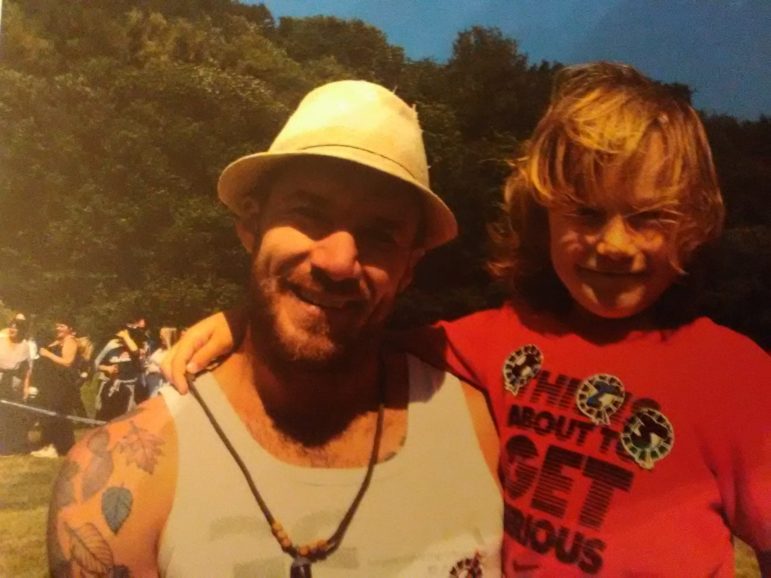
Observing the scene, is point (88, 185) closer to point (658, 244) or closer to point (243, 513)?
point (243, 513)

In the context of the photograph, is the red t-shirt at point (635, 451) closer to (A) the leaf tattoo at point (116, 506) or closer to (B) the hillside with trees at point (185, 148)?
(B) the hillside with trees at point (185, 148)

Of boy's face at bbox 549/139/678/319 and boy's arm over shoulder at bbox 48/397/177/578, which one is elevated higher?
boy's face at bbox 549/139/678/319

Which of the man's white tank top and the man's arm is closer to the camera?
the man's white tank top

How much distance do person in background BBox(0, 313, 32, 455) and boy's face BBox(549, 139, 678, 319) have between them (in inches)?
28.3

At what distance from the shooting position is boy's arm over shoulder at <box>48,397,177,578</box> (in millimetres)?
969

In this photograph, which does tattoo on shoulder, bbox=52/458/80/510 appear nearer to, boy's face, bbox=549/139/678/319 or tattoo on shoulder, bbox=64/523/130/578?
tattoo on shoulder, bbox=64/523/130/578

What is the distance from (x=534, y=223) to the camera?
1.09m

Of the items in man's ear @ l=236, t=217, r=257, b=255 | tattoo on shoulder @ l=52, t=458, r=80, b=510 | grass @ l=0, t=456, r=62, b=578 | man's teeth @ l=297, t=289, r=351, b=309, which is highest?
man's ear @ l=236, t=217, r=257, b=255

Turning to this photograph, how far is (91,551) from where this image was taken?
970 millimetres

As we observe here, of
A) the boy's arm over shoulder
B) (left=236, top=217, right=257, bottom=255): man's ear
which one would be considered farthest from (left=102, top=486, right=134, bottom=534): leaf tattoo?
(left=236, top=217, right=257, bottom=255): man's ear

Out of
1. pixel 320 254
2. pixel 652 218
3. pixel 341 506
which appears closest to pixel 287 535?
pixel 341 506

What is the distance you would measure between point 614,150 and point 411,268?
30cm

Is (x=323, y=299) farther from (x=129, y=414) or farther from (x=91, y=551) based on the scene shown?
(x=91, y=551)

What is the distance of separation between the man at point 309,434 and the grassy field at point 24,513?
0.17 ft
